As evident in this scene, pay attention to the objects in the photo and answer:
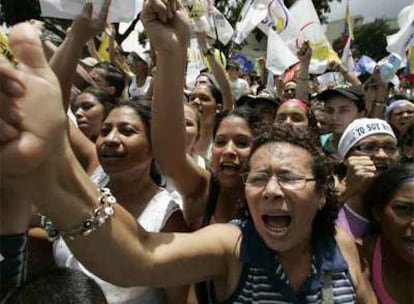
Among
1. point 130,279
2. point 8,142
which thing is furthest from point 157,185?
point 8,142

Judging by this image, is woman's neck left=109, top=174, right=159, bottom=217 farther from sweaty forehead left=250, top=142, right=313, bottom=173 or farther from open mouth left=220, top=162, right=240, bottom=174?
sweaty forehead left=250, top=142, right=313, bottom=173

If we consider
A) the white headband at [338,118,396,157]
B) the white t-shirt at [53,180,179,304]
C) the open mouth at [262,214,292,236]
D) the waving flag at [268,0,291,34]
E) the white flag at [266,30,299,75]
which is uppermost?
the waving flag at [268,0,291,34]

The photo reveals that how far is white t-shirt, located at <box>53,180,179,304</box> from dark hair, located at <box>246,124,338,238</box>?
1.44 feet

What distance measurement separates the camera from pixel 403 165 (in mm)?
2221

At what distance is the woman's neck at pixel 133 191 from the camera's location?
2193 millimetres

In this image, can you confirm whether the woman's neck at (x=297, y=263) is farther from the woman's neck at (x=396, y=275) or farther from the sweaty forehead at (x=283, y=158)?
the woman's neck at (x=396, y=275)

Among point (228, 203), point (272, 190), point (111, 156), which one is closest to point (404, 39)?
point (228, 203)

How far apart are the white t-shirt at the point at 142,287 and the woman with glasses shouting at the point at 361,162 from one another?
73 cm

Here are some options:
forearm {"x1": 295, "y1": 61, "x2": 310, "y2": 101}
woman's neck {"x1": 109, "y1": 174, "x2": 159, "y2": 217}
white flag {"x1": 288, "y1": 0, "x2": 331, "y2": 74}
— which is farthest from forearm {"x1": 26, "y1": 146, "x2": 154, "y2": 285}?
white flag {"x1": 288, "y1": 0, "x2": 331, "y2": 74}

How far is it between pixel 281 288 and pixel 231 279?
0.15m

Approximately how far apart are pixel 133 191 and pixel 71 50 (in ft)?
2.01

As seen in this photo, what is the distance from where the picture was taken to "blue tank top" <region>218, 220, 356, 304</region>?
1.57 meters

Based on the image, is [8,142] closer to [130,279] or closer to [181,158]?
[130,279]

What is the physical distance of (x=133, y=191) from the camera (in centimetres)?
224
